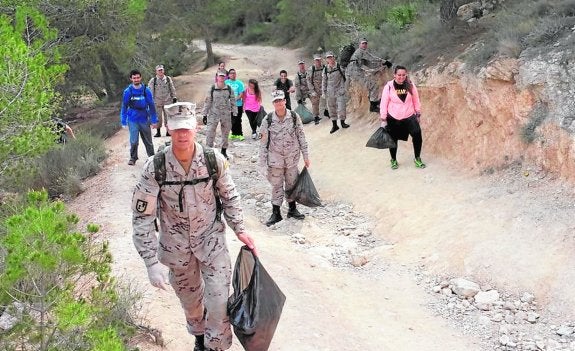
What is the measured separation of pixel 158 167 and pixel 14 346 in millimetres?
1349

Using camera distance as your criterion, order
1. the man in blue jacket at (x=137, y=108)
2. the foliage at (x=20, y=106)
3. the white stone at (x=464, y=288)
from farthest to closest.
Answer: the man in blue jacket at (x=137, y=108) < the white stone at (x=464, y=288) < the foliage at (x=20, y=106)

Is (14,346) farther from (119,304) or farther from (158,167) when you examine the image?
(158,167)

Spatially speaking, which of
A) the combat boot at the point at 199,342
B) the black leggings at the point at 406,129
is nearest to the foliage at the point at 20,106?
the combat boot at the point at 199,342

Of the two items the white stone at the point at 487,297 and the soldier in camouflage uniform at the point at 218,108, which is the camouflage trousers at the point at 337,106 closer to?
the soldier in camouflage uniform at the point at 218,108

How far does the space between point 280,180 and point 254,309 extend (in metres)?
4.26

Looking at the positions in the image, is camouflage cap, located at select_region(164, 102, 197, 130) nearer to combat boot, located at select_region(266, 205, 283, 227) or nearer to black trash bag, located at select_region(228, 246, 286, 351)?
black trash bag, located at select_region(228, 246, 286, 351)

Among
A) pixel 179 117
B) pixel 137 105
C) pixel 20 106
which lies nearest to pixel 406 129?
→ pixel 137 105

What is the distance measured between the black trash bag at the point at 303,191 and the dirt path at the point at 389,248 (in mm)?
351

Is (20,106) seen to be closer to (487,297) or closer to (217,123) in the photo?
(487,297)

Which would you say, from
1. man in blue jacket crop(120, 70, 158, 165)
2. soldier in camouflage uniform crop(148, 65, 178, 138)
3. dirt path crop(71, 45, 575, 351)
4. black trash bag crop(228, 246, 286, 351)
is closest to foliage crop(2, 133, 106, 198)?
dirt path crop(71, 45, 575, 351)

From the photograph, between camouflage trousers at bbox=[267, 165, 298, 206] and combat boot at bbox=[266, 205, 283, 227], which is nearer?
camouflage trousers at bbox=[267, 165, 298, 206]

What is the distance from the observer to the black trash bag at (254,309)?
3.89 metres

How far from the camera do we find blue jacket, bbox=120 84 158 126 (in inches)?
377

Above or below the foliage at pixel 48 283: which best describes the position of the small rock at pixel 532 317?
below
